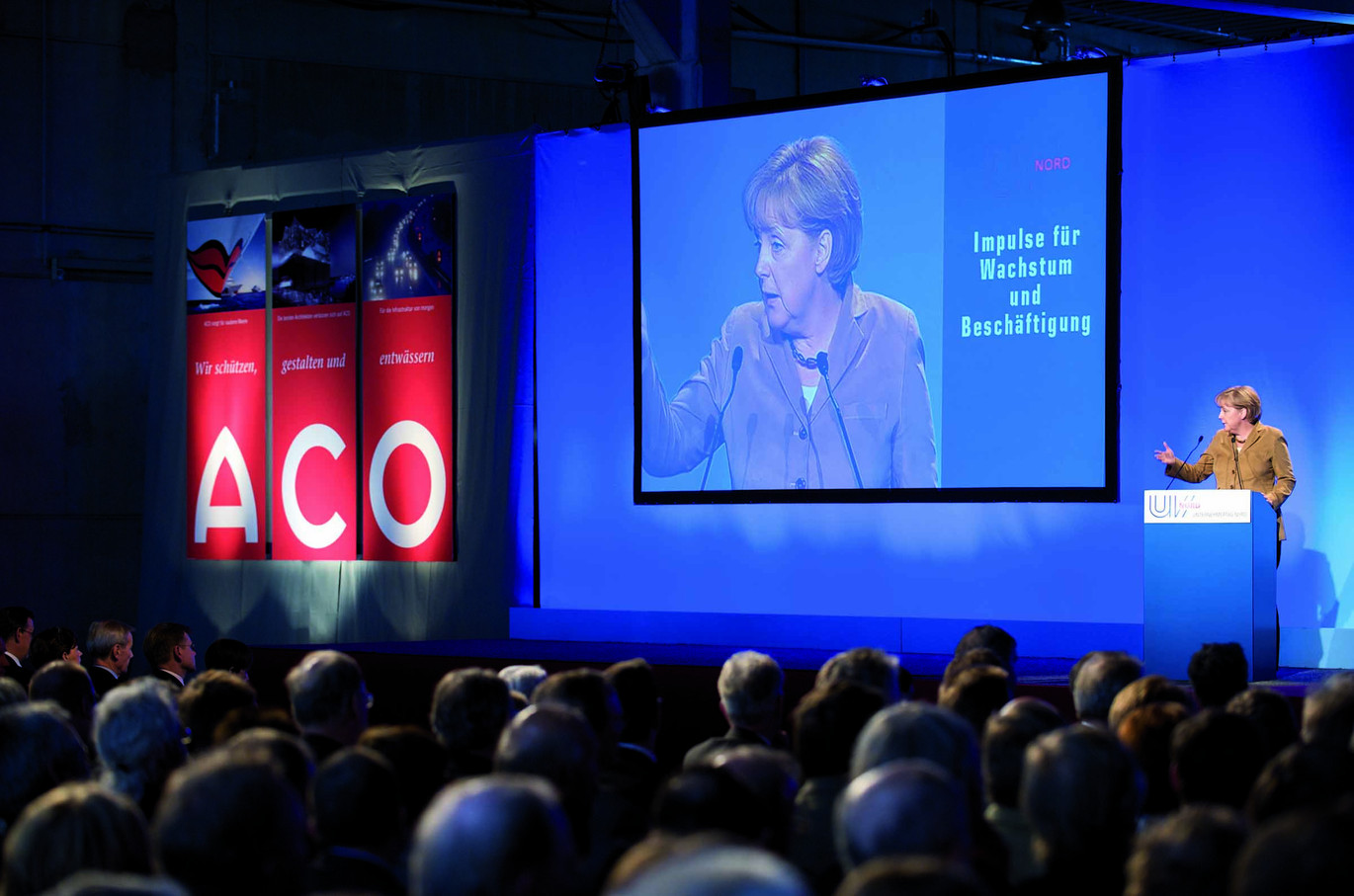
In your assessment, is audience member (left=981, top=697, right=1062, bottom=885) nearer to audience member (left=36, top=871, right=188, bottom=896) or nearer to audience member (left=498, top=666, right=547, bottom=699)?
audience member (left=36, top=871, right=188, bottom=896)

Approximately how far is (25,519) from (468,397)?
11.5 feet

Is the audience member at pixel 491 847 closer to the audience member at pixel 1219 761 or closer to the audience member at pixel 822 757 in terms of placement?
the audience member at pixel 822 757

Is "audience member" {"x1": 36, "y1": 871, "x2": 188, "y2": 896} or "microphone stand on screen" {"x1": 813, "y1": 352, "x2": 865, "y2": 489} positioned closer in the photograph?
"audience member" {"x1": 36, "y1": 871, "x2": 188, "y2": 896}

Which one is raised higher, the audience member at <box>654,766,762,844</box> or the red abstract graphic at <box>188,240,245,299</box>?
the red abstract graphic at <box>188,240,245,299</box>

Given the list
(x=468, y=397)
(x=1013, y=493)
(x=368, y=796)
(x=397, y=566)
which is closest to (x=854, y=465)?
(x=1013, y=493)

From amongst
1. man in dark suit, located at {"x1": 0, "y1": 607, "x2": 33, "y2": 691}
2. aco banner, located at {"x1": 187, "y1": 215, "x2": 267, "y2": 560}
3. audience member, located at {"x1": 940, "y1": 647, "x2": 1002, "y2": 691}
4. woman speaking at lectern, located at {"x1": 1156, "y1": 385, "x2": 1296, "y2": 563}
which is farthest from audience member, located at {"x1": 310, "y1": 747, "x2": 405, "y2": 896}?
aco banner, located at {"x1": 187, "y1": 215, "x2": 267, "y2": 560}

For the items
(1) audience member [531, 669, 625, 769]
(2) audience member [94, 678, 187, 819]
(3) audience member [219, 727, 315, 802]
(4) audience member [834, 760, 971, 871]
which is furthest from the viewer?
(1) audience member [531, 669, 625, 769]

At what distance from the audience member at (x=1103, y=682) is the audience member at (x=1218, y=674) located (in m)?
0.30

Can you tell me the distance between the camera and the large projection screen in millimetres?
6719

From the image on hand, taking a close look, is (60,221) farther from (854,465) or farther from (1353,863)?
(1353,863)

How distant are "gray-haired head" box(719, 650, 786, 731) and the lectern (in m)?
2.18

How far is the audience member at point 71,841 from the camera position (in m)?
1.82

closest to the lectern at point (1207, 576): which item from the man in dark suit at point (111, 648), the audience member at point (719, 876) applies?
the man in dark suit at point (111, 648)

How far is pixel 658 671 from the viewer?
6.04 metres
